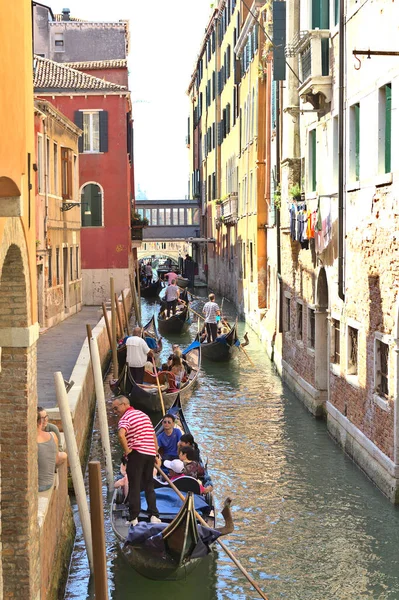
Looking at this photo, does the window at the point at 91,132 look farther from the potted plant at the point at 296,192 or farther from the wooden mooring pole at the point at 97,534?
the wooden mooring pole at the point at 97,534

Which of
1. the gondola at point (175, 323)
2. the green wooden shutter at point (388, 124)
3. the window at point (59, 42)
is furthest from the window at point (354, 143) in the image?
the window at point (59, 42)

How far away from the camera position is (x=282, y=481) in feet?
33.2

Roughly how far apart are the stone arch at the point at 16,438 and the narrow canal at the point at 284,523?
162cm

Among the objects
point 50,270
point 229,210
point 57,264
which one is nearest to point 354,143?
point 50,270

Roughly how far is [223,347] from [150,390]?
4.69m

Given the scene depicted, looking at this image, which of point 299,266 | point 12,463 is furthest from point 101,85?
point 12,463

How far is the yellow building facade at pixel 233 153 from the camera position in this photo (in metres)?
22.3

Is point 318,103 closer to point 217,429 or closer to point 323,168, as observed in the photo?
point 323,168

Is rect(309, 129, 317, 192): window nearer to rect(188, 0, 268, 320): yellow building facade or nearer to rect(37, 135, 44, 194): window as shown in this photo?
rect(188, 0, 268, 320): yellow building facade

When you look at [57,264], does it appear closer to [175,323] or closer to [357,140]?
[175,323]

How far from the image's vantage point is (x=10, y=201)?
504cm

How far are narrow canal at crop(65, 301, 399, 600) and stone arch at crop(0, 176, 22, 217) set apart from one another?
3318 mm

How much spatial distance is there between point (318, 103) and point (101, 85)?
13.9m

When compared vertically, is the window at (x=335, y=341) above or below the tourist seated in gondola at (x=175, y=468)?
above
